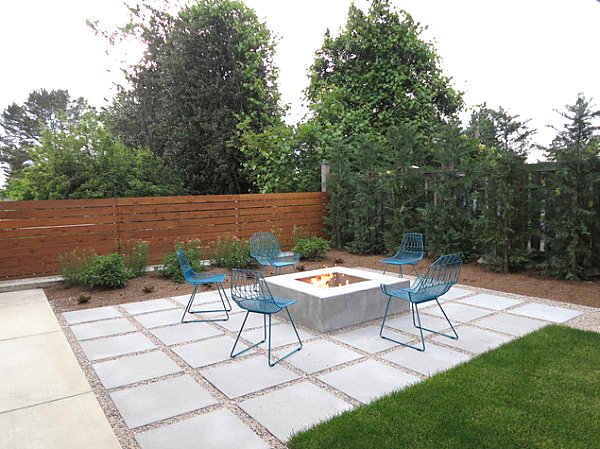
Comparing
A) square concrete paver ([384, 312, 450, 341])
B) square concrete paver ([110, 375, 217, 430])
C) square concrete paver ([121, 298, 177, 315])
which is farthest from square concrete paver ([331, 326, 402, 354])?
square concrete paver ([121, 298, 177, 315])

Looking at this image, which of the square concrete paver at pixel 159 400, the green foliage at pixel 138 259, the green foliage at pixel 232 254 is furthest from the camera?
the green foliage at pixel 232 254

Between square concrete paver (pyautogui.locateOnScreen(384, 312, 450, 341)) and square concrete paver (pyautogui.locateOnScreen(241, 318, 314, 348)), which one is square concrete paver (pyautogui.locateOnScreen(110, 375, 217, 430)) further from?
square concrete paver (pyautogui.locateOnScreen(384, 312, 450, 341))

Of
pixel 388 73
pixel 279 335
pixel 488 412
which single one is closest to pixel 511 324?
pixel 488 412

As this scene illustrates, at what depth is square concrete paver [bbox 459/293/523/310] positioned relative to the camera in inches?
198

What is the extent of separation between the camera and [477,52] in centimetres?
1142

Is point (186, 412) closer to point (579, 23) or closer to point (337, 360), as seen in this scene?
point (337, 360)

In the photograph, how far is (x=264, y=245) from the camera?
290 inches

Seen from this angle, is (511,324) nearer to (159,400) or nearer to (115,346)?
(159,400)

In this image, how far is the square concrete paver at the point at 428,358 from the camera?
323cm

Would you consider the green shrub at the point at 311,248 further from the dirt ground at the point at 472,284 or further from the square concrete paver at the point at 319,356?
the square concrete paver at the point at 319,356

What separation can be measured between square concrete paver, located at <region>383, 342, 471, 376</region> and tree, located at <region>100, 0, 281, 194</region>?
10095 millimetres

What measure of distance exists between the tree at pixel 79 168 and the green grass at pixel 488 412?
9156mm

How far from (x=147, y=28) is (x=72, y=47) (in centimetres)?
402

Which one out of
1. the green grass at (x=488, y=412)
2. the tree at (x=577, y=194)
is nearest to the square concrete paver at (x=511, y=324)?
the green grass at (x=488, y=412)
